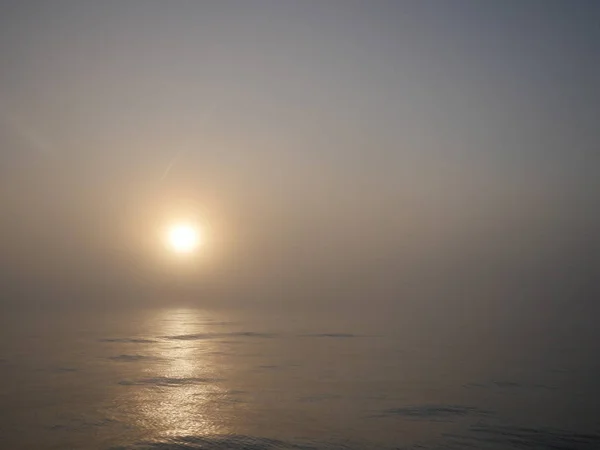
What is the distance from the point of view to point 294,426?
2452 centimetres

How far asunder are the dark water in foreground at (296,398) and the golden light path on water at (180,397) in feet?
0.33

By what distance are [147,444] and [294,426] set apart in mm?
7051

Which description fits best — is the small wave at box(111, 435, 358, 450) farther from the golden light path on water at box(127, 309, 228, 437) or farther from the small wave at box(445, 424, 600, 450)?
the small wave at box(445, 424, 600, 450)

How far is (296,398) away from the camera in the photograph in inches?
1217

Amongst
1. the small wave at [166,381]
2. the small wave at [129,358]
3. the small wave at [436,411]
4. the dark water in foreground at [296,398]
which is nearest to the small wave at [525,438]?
the dark water in foreground at [296,398]

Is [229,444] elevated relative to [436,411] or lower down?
lower down

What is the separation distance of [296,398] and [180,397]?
7184mm

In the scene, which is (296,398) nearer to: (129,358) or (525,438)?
(525,438)

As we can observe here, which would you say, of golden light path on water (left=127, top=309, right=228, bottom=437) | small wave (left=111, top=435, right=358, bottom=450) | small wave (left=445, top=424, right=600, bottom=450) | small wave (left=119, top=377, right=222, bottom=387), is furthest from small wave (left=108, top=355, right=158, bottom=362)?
small wave (left=445, top=424, right=600, bottom=450)

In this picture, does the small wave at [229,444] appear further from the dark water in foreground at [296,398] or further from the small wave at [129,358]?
the small wave at [129,358]

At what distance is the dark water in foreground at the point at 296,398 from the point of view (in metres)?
22.7

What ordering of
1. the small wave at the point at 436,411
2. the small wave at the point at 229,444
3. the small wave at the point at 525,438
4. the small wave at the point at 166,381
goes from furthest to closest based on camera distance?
the small wave at the point at 166,381 < the small wave at the point at 436,411 < the small wave at the point at 525,438 < the small wave at the point at 229,444

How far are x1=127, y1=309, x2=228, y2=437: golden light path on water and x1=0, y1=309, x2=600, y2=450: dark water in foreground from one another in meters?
0.10

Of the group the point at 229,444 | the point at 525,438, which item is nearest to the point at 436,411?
the point at 525,438
